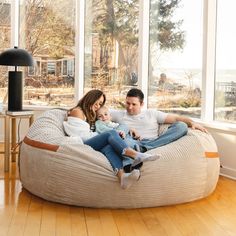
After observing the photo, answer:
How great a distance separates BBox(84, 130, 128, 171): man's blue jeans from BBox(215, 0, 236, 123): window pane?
63.7 inches

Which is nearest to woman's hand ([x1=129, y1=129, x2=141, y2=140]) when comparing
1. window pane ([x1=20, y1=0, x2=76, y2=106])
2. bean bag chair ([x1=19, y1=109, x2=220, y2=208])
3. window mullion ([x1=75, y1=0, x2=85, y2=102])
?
bean bag chair ([x1=19, y1=109, x2=220, y2=208])

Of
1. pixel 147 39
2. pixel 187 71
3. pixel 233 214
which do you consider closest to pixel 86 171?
pixel 233 214

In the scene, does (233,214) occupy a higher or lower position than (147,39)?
lower

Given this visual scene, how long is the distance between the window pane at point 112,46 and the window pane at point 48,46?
0.28 metres

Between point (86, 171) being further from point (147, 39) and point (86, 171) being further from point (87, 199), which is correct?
point (147, 39)

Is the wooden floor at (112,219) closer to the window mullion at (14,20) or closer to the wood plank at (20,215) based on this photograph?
the wood plank at (20,215)

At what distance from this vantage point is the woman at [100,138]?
297 cm

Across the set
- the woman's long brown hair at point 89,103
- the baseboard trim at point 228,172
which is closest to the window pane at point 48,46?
the woman's long brown hair at point 89,103

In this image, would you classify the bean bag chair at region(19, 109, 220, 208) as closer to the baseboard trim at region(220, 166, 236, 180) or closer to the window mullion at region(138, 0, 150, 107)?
the baseboard trim at region(220, 166, 236, 180)

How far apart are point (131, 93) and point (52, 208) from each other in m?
1.38

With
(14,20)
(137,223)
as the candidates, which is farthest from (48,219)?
(14,20)

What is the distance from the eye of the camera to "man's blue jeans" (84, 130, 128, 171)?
10.1ft

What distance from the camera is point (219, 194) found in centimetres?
355

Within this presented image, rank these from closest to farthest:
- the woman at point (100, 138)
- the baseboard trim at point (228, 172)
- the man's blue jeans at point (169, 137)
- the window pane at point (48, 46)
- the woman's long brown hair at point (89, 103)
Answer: the woman at point (100, 138) < the man's blue jeans at point (169, 137) < the woman's long brown hair at point (89, 103) < the baseboard trim at point (228, 172) < the window pane at point (48, 46)
